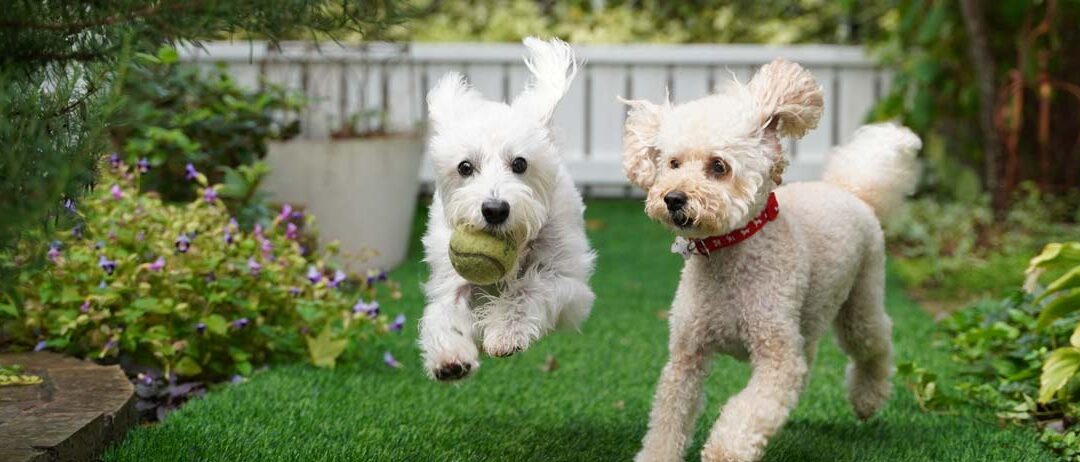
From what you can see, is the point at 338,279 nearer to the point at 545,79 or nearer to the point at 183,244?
the point at 183,244

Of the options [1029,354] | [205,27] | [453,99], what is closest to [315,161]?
[453,99]

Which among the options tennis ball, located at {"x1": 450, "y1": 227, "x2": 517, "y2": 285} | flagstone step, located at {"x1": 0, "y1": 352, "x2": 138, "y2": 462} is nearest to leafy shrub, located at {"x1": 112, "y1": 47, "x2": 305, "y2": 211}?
flagstone step, located at {"x1": 0, "y1": 352, "x2": 138, "y2": 462}

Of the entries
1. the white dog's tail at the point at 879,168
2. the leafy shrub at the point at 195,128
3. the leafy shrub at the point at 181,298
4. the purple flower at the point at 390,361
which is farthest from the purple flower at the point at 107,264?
the white dog's tail at the point at 879,168

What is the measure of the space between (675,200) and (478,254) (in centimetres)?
58

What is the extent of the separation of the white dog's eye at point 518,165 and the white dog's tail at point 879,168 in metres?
1.32

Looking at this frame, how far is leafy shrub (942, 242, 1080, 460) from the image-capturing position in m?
4.04

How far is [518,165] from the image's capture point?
3654mm

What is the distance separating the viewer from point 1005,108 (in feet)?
29.2

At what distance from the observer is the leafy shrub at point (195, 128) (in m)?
6.16

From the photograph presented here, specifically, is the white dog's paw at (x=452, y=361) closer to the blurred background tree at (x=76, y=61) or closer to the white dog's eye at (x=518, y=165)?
the white dog's eye at (x=518, y=165)

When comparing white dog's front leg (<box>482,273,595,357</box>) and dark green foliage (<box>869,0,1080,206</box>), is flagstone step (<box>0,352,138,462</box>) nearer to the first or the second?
white dog's front leg (<box>482,273,595,357</box>)

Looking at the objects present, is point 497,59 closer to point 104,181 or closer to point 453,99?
point 104,181

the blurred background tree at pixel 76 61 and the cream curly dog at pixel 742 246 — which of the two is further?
the cream curly dog at pixel 742 246

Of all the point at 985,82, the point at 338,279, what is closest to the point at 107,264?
the point at 338,279
